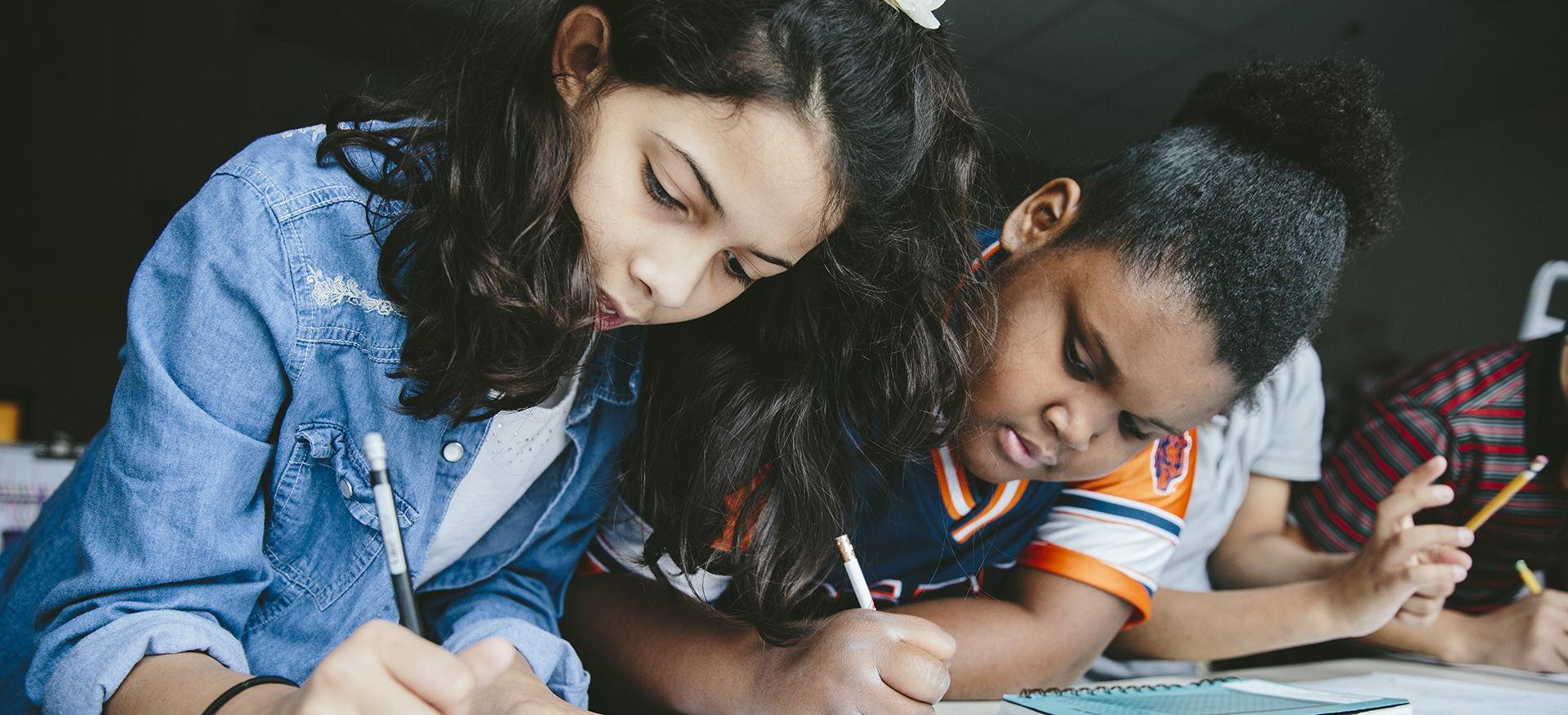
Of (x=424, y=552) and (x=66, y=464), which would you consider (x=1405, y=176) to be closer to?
(x=424, y=552)

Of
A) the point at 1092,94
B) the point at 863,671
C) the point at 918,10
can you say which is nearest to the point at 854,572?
the point at 863,671

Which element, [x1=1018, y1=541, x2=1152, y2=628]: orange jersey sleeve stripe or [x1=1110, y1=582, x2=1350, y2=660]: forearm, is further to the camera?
[x1=1110, y1=582, x2=1350, y2=660]: forearm

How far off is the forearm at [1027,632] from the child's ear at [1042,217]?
32 centimetres

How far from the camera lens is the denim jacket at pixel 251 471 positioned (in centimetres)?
53

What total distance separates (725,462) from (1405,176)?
393 cm

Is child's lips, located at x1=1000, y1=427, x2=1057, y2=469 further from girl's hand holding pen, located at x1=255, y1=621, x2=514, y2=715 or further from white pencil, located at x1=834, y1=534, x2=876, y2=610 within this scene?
girl's hand holding pen, located at x1=255, y1=621, x2=514, y2=715

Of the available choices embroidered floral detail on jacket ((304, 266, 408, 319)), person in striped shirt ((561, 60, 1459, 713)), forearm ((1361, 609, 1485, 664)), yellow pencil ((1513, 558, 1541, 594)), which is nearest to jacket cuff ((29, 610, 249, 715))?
embroidered floral detail on jacket ((304, 266, 408, 319))

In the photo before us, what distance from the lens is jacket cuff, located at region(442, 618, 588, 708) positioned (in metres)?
0.70

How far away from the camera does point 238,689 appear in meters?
0.46

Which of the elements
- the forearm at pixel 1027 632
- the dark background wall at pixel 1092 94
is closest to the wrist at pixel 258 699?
the forearm at pixel 1027 632

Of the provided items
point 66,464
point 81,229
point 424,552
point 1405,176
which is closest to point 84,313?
point 81,229

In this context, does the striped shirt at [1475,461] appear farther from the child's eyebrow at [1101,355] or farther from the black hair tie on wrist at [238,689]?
Result: the black hair tie on wrist at [238,689]

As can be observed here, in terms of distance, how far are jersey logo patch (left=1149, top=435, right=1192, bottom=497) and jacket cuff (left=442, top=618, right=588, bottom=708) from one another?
0.58 metres

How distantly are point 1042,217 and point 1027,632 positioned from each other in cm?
38
